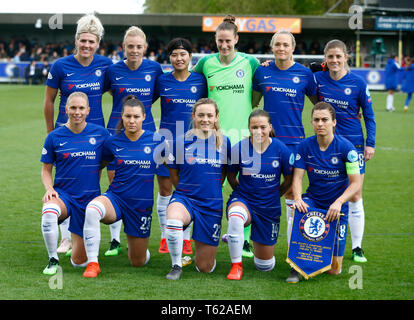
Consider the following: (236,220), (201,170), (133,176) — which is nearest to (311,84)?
(201,170)

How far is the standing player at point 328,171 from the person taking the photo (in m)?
4.73

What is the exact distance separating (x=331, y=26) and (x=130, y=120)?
3002cm

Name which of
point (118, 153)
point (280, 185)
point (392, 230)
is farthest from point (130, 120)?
point (392, 230)

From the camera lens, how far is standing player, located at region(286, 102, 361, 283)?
473cm

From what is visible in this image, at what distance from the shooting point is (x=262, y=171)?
Answer: 15.9 feet

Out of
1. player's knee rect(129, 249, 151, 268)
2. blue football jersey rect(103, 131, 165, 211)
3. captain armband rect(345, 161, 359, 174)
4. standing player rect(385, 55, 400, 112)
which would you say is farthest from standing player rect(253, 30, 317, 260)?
standing player rect(385, 55, 400, 112)

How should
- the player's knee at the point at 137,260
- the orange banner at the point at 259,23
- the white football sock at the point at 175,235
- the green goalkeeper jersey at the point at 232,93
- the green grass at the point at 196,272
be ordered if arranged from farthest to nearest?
the orange banner at the point at 259,23
the green goalkeeper jersey at the point at 232,93
the player's knee at the point at 137,260
the white football sock at the point at 175,235
the green grass at the point at 196,272

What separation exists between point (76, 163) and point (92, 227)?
Answer: 0.62 meters

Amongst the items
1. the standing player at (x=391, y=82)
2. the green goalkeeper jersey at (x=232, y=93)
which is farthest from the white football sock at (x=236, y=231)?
the standing player at (x=391, y=82)

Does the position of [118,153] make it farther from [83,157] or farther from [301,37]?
[301,37]

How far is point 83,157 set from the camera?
4961mm

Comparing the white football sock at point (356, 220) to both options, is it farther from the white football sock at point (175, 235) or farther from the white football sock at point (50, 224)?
the white football sock at point (50, 224)

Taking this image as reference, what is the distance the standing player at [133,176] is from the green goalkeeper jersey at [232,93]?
2.34ft

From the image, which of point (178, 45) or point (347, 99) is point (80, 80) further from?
point (347, 99)
